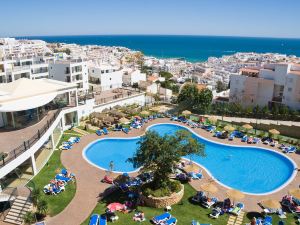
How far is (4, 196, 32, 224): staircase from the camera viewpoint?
18453 millimetres

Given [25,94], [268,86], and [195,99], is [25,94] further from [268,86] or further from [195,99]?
[268,86]

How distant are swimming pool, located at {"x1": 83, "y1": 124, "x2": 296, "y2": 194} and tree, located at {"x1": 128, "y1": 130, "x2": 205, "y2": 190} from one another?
6020 millimetres

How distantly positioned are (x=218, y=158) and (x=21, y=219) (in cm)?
1929

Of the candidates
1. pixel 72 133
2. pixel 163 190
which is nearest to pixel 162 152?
pixel 163 190

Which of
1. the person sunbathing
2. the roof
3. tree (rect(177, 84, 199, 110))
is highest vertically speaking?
the roof

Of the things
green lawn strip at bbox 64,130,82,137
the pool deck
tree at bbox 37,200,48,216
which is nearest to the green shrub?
the pool deck

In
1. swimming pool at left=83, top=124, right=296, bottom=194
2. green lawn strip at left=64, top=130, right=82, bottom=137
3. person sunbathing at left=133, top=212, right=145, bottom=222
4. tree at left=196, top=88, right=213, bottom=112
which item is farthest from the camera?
tree at left=196, top=88, right=213, bottom=112

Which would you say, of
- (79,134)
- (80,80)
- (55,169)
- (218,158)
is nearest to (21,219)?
(55,169)

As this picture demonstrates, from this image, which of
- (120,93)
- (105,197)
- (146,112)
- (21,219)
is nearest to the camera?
(21,219)

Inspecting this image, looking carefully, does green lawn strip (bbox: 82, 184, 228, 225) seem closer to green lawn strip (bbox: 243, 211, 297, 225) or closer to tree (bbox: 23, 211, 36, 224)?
green lawn strip (bbox: 243, 211, 297, 225)

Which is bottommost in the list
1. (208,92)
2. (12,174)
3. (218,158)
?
(218,158)

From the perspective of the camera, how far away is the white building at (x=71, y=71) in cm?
4712

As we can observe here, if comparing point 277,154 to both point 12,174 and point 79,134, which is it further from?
point 12,174

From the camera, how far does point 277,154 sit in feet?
98.6
